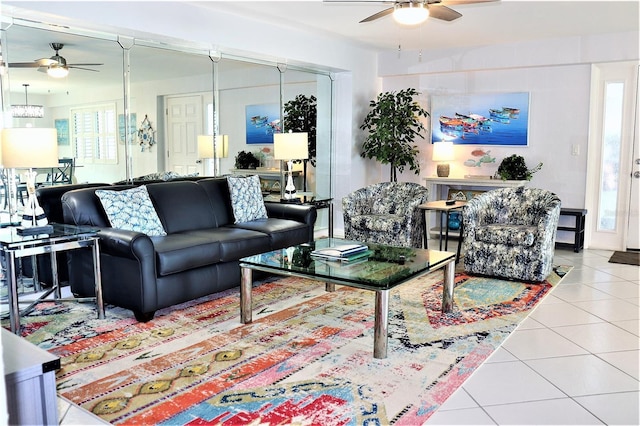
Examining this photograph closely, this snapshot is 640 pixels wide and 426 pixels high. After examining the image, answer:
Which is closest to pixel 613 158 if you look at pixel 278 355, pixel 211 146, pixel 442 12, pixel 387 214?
pixel 387 214

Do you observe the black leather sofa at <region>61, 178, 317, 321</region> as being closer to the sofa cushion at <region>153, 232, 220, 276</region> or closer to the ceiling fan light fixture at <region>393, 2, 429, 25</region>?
the sofa cushion at <region>153, 232, 220, 276</region>

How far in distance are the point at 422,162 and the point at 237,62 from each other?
3091mm

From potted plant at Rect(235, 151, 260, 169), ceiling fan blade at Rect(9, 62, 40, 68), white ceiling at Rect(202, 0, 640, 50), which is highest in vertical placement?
white ceiling at Rect(202, 0, 640, 50)

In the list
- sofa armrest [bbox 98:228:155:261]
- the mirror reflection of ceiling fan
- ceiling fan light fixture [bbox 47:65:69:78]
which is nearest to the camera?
sofa armrest [bbox 98:228:155:261]

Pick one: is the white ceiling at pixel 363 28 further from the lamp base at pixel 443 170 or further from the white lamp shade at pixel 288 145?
the lamp base at pixel 443 170

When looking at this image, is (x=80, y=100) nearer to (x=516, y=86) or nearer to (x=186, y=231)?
(x=186, y=231)

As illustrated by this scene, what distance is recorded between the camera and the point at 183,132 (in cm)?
561

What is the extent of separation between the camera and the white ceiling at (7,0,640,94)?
4375mm

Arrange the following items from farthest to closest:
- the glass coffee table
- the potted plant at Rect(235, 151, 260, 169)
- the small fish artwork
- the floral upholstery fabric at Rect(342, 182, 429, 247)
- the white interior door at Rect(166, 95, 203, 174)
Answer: the small fish artwork < the potted plant at Rect(235, 151, 260, 169) < the floral upholstery fabric at Rect(342, 182, 429, 247) < the white interior door at Rect(166, 95, 203, 174) < the glass coffee table

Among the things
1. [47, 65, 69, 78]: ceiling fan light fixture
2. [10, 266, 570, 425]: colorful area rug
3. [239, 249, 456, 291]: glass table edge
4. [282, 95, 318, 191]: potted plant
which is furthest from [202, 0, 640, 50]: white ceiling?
[10, 266, 570, 425]: colorful area rug

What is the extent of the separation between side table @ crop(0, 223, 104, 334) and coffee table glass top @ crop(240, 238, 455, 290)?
3.39ft

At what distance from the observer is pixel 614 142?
6512mm

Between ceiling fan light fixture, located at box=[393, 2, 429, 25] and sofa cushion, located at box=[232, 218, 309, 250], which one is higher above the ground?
ceiling fan light fixture, located at box=[393, 2, 429, 25]

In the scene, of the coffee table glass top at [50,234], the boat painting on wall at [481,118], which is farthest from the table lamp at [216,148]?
the boat painting on wall at [481,118]
